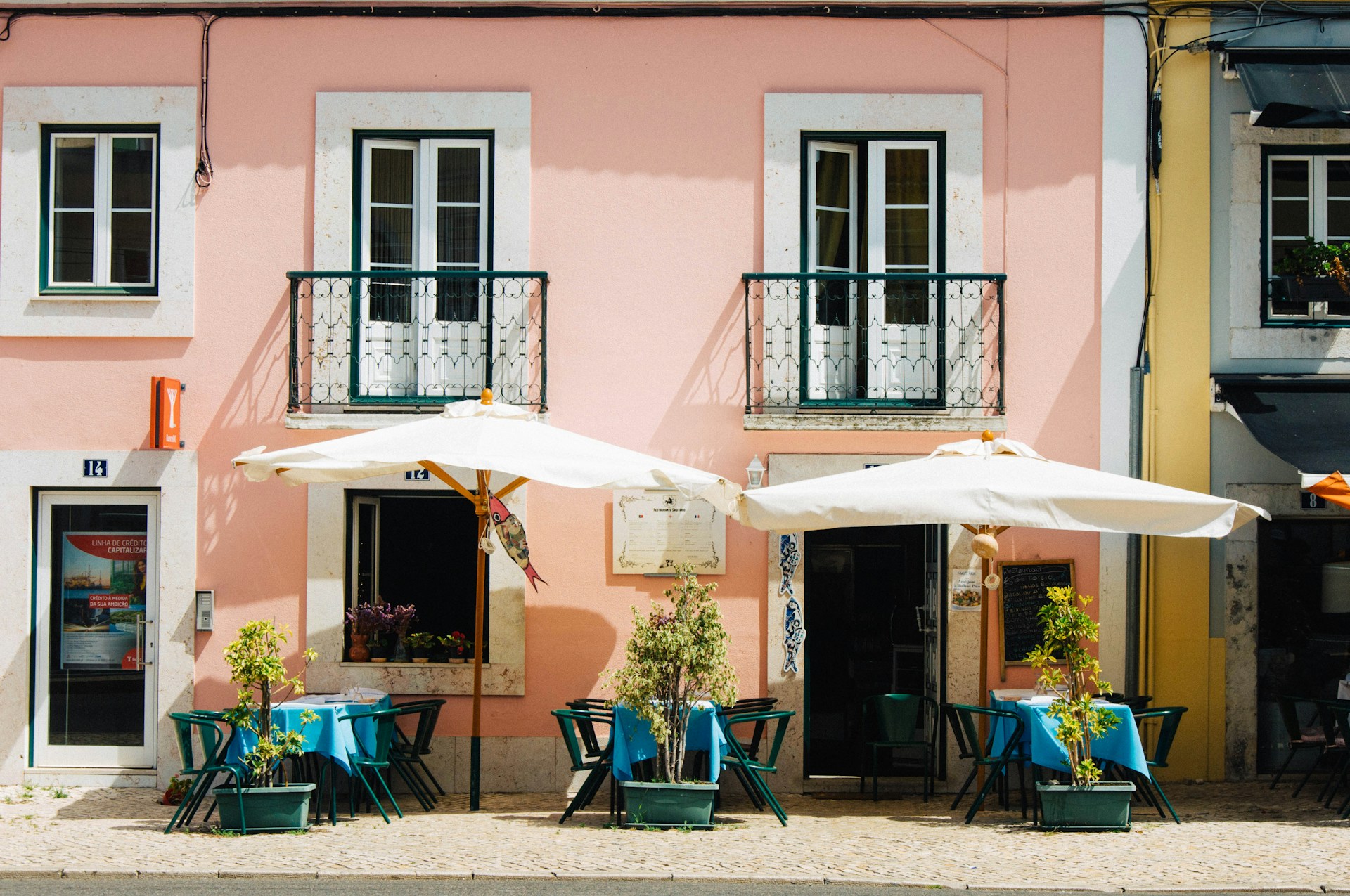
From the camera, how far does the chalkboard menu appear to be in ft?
31.9

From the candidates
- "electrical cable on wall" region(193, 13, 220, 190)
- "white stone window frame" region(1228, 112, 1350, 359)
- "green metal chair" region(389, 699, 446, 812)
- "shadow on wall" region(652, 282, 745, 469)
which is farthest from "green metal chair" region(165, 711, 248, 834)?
"white stone window frame" region(1228, 112, 1350, 359)

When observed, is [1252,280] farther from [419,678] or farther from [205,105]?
[205,105]

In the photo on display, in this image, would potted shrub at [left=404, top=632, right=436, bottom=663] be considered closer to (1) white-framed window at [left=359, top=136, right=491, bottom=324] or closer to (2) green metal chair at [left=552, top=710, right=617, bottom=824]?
(2) green metal chair at [left=552, top=710, right=617, bottom=824]

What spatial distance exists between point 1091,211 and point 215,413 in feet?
20.9

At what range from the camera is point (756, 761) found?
8.85 metres

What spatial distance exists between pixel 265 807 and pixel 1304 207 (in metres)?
8.16

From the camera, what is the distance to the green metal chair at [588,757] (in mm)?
8297

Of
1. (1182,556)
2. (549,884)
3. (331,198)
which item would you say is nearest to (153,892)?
(549,884)

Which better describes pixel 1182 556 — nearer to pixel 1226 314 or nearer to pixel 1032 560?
pixel 1032 560

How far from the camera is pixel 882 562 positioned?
11633 millimetres

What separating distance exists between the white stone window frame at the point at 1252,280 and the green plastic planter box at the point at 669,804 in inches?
197

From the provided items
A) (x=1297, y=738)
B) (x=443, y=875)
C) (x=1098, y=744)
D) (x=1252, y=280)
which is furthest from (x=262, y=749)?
(x=1252, y=280)

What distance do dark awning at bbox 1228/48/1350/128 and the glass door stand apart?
818cm

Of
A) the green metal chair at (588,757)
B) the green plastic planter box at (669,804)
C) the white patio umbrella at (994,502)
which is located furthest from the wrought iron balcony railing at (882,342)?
the green plastic planter box at (669,804)
